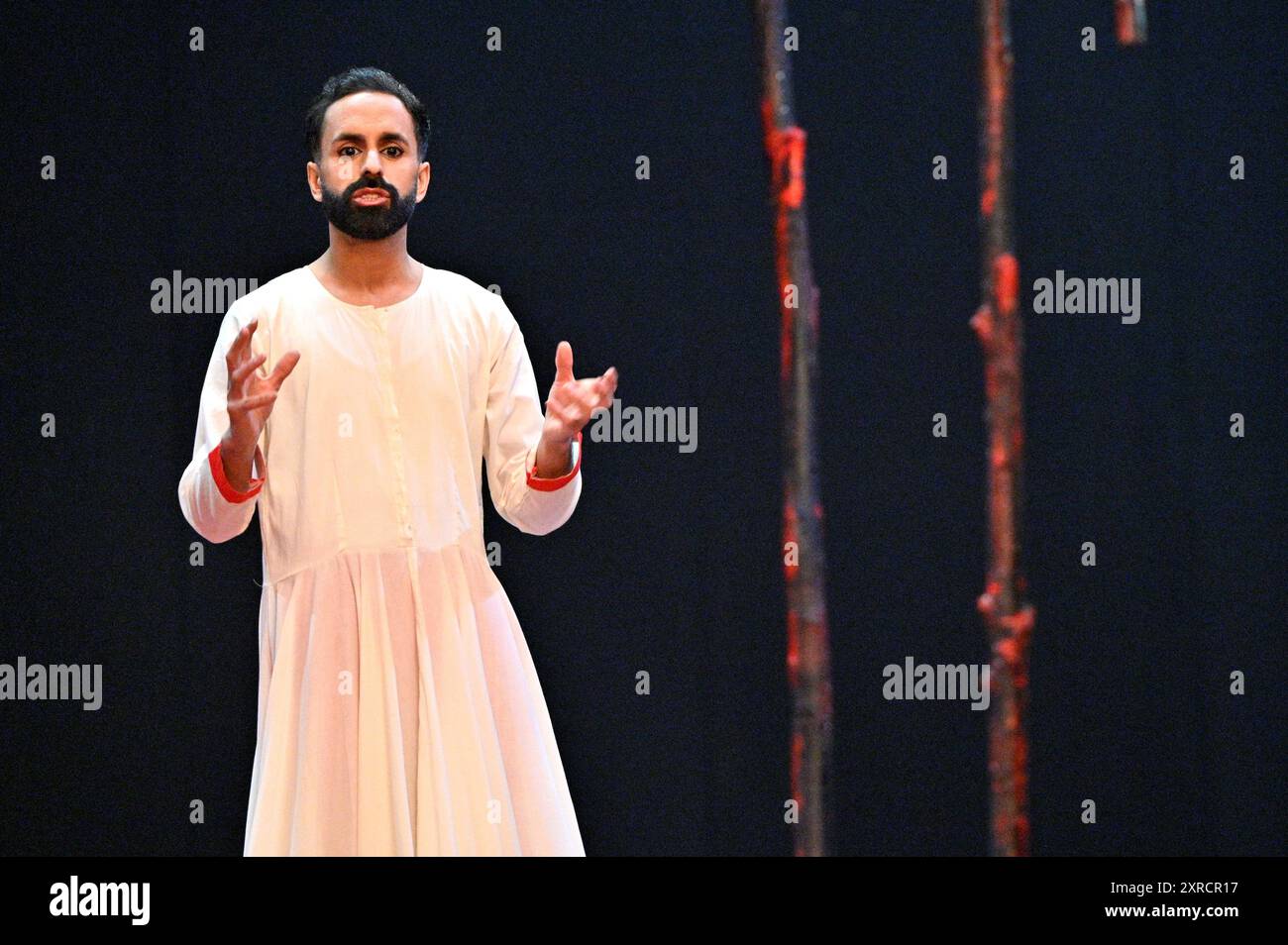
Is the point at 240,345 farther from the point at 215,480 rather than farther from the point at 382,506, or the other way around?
the point at 382,506

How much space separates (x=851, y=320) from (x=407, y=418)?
1472 millimetres

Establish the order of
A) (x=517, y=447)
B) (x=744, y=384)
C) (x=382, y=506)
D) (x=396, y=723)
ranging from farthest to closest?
1. (x=744, y=384)
2. (x=517, y=447)
3. (x=382, y=506)
4. (x=396, y=723)

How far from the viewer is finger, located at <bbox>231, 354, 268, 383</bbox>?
8.79 feet

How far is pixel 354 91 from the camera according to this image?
3.03 m

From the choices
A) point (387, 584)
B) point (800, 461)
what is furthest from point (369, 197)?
point (800, 461)

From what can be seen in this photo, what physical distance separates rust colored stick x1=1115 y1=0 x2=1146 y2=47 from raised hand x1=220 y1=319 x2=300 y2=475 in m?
2.32

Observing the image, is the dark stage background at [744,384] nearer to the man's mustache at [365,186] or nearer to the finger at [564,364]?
the man's mustache at [365,186]

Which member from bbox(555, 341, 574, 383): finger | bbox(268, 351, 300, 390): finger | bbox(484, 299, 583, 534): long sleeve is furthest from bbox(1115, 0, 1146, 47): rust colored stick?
bbox(268, 351, 300, 390): finger

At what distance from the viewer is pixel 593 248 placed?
4094 millimetres

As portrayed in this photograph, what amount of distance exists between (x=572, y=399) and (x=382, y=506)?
369 millimetres
